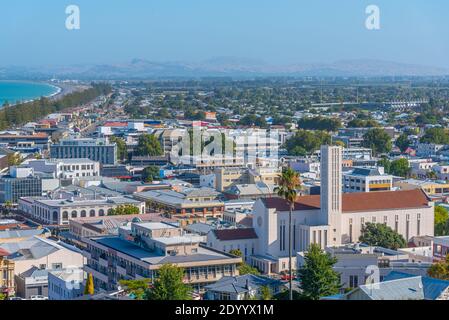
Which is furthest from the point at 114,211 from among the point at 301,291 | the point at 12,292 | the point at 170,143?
the point at 170,143

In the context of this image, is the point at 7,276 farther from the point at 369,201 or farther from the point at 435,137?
the point at 435,137

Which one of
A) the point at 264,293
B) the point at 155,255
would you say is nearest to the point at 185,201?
the point at 155,255

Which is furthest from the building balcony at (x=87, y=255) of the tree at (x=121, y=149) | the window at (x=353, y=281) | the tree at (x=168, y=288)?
the tree at (x=121, y=149)

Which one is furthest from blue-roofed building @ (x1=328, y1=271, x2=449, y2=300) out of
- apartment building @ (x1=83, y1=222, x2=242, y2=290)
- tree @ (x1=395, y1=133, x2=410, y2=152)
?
tree @ (x1=395, y1=133, x2=410, y2=152)

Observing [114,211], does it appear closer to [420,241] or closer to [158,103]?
[420,241]

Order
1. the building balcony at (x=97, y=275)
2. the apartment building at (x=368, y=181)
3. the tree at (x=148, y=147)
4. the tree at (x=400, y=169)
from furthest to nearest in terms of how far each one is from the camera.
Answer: the tree at (x=148, y=147)
the tree at (x=400, y=169)
the apartment building at (x=368, y=181)
the building balcony at (x=97, y=275)

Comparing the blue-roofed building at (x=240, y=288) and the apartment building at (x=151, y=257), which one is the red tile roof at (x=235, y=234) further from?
the blue-roofed building at (x=240, y=288)
